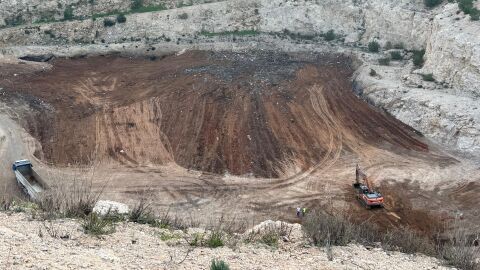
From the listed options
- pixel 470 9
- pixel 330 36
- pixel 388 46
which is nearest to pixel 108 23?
pixel 330 36

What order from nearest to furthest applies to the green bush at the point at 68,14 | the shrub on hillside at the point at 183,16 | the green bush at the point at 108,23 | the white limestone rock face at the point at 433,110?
1. the white limestone rock face at the point at 433,110
2. the green bush at the point at 108,23
3. the green bush at the point at 68,14
4. the shrub on hillside at the point at 183,16

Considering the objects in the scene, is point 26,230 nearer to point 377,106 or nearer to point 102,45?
point 377,106

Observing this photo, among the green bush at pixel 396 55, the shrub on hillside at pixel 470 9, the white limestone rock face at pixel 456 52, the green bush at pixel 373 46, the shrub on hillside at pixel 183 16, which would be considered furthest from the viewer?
the shrub on hillside at pixel 183 16

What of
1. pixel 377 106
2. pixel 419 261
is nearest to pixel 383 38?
pixel 377 106

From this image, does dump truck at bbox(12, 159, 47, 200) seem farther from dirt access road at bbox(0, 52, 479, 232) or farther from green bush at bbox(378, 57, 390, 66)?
green bush at bbox(378, 57, 390, 66)

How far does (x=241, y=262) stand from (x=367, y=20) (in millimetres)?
38246

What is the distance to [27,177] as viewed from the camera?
25094 mm

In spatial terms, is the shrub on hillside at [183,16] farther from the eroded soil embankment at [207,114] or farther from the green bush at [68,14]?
the green bush at [68,14]

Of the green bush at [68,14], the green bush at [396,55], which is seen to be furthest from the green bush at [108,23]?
the green bush at [396,55]

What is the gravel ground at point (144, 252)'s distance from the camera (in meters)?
10.6

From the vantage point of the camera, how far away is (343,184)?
25.8m

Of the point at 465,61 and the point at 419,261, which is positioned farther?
the point at 465,61

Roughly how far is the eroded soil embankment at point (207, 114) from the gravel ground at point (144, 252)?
1350 cm

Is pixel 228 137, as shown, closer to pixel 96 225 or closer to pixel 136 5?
pixel 96 225
